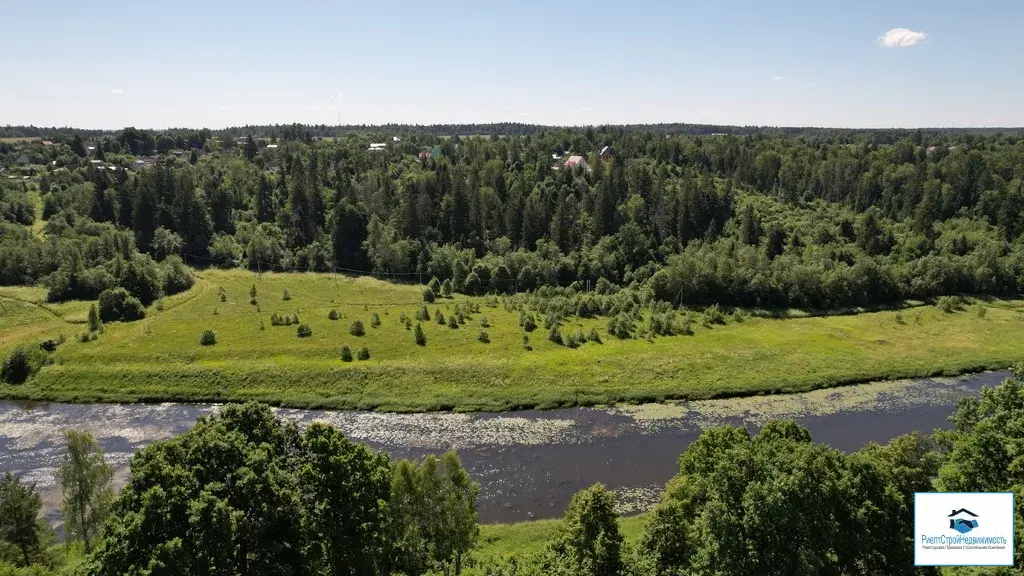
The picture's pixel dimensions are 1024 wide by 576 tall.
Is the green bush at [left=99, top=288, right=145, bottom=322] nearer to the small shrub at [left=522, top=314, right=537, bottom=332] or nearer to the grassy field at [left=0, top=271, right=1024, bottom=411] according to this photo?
the grassy field at [left=0, top=271, right=1024, bottom=411]

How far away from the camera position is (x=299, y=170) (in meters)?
124

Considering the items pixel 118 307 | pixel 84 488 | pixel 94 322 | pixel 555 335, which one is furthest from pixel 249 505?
pixel 118 307

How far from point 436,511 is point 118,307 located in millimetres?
72158

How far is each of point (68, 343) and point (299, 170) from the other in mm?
66214

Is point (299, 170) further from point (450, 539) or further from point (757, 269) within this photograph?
point (450, 539)

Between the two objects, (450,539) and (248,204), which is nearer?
(450,539)

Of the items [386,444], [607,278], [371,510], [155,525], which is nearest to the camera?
[155,525]

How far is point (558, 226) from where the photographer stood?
108875 mm

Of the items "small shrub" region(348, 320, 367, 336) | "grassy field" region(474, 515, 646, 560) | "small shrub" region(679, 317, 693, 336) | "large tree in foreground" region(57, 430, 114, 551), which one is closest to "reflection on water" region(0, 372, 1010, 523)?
"grassy field" region(474, 515, 646, 560)

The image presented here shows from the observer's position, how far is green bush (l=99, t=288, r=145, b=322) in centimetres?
7581

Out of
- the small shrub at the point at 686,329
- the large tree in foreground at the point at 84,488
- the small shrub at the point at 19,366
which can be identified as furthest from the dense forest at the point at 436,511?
the small shrub at the point at 686,329

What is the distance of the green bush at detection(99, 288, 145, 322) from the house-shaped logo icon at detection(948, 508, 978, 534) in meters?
88.0

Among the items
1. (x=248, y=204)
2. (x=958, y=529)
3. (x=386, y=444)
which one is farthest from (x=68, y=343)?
(x=958, y=529)

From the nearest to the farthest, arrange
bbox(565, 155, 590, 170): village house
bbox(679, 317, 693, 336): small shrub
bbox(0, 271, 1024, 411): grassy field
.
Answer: bbox(0, 271, 1024, 411): grassy field, bbox(679, 317, 693, 336): small shrub, bbox(565, 155, 590, 170): village house
